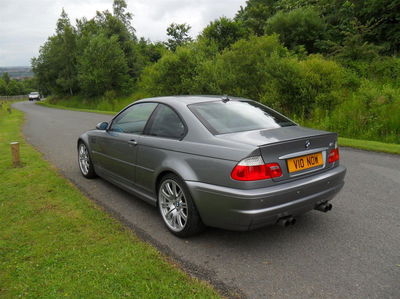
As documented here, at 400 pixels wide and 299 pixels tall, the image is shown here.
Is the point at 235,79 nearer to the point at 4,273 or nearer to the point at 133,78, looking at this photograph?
the point at 4,273

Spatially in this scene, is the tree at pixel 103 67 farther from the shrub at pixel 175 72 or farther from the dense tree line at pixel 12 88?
the dense tree line at pixel 12 88

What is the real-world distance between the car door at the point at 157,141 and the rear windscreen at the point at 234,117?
29 cm

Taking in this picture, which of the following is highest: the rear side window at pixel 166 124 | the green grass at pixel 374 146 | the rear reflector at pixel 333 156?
the rear side window at pixel 166 124

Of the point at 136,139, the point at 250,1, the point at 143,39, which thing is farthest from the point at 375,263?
the point at 143,39

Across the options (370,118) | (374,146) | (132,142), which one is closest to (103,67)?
(370,118)

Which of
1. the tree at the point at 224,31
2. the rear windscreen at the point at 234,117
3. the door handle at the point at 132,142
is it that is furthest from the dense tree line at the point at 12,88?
the rear windscreen at the point at 234,117

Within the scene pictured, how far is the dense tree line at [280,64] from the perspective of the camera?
11555 mm

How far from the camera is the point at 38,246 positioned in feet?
11.0

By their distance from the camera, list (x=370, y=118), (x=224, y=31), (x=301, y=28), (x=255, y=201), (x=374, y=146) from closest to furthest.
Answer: (x=255, y=201) < (x=374, y=146) < (x=370, y=118) < (x=301, y=28) < (x=224, y=31)

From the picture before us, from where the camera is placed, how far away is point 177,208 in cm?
357

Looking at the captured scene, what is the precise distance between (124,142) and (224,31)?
3602cm

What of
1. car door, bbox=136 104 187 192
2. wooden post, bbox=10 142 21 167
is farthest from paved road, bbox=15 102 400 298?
wooden post, bbox=10 142 21 167

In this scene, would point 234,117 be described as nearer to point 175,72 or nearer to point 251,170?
point 251,170

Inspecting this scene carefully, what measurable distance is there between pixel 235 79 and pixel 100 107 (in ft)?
67.6
